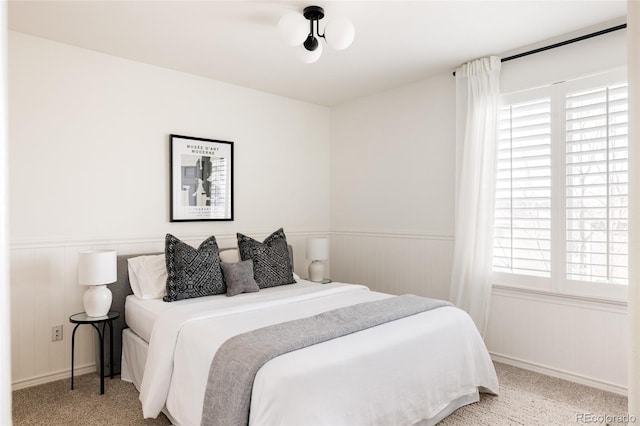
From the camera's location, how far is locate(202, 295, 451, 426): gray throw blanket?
1.85m

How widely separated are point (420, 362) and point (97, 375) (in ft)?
A: 8.43

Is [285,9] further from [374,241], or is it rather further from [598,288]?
[598,288]

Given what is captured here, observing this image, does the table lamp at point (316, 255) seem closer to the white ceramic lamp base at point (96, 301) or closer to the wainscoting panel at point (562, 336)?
the wainscoting panel at point (562, 336)

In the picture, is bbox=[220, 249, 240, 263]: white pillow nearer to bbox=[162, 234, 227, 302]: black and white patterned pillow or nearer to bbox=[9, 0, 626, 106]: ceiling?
bbox=[162, 234, 227, 302]: black and white patterned pillow

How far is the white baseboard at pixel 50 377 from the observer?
9.78ft

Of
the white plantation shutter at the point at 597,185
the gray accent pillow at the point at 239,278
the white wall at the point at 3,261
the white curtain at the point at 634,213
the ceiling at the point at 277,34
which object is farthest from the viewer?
the gray accent pillow at the point at 239,278

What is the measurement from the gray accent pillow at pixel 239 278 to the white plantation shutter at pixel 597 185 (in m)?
2.50

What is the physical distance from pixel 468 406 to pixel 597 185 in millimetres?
1834

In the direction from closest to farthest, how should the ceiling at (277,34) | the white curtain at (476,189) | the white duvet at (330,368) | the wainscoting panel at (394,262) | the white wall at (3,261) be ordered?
the white wall at (3,261) < the white duvet at (330,368) < the ceiling at (277,34) < the white curtain at (476,189) < the wainscoting panel at (394,262)

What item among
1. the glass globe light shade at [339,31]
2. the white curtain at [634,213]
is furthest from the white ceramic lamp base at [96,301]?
the white curtain at [634,213]

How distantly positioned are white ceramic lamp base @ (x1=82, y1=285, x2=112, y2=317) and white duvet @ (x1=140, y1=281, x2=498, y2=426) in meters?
0.63

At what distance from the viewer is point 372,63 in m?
3.64

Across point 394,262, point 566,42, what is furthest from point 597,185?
point 394,262

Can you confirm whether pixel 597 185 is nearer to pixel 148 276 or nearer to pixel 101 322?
pixel 148 276
